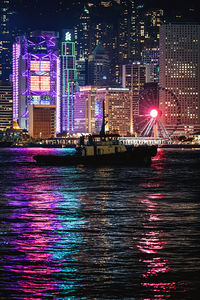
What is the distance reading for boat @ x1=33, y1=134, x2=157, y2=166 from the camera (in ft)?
440

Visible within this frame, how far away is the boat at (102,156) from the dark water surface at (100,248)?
258 ft

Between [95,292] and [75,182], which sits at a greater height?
[95,292]

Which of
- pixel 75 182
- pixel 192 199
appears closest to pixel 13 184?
pixel 75 182

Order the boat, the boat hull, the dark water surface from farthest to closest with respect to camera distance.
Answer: the boat → the boat hull → the dark water surface

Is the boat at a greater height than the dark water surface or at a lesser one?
lesser

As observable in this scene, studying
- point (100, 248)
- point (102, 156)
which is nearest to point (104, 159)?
point (102, 156)

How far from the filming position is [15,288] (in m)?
22.2

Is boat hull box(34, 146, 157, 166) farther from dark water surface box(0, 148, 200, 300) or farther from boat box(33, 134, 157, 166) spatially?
dark water surface box(0, 148, 200, 300)

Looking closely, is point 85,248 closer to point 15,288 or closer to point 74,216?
point 15,288

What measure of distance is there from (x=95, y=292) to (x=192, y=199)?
3384 cm

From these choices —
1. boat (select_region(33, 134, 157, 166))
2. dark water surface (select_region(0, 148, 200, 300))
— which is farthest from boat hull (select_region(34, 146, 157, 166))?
dark water surface (select_region(0, 148, 200, 300))

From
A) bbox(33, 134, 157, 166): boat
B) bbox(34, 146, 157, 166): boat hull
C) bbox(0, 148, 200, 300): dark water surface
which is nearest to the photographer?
bbox(0, 148, 200, 300): dark water surface

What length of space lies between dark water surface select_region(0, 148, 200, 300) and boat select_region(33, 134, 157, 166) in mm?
78562

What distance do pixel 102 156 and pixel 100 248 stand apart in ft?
341
